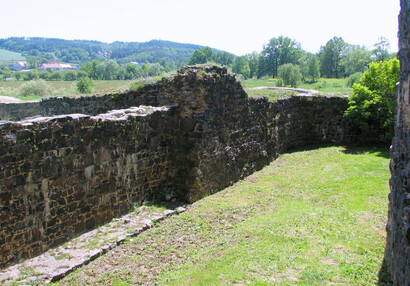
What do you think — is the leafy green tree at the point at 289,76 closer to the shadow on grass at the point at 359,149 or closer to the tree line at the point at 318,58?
the tree line at the point at 318,58

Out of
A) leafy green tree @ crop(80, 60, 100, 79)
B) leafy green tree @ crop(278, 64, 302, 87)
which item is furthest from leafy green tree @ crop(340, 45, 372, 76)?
leafy green tree @ crop(80, 60, 100, 79)

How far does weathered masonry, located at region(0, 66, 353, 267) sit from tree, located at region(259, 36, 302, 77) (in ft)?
266

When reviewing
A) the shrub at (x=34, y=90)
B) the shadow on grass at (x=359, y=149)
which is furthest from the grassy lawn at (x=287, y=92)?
the shrub at (x=34, y=90)

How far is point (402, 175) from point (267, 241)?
289cm

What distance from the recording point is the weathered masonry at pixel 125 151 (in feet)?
20.1

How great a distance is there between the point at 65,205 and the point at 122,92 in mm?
5601

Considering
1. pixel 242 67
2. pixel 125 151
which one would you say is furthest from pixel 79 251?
pixel 242 67

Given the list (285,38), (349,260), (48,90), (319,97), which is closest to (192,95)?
(349,260)

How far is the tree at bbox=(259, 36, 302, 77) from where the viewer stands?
90875 millimetres

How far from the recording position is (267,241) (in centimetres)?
650

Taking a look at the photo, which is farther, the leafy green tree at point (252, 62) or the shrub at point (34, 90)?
the leafy green tree at point (252, 62)

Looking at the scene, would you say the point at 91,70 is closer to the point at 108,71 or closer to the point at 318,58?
the point at 108,71

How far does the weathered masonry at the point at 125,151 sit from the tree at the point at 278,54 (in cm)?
8098

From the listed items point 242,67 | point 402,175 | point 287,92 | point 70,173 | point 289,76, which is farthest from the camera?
point 242,67
